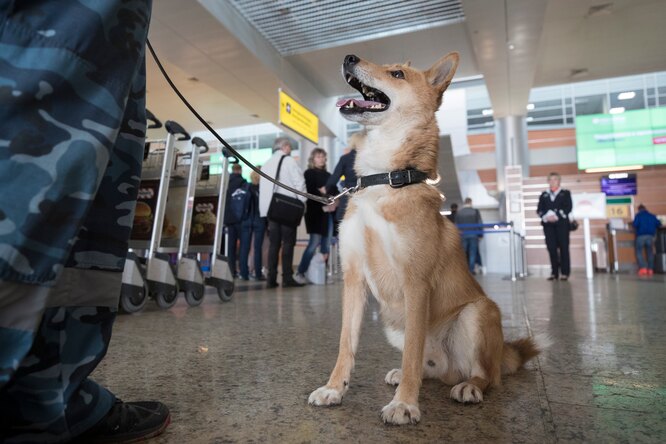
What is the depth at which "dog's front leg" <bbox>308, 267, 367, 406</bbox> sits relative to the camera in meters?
1.27

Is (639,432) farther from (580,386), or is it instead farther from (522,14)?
(522,14)

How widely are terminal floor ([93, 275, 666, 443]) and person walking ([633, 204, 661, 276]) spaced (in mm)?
11448

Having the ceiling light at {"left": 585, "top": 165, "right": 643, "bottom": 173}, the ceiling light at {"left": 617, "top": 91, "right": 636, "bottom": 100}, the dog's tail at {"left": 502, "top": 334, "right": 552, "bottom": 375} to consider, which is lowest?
the dog's tail at {"left": 502, "top": 334, "right": 552, "bottom": 375}

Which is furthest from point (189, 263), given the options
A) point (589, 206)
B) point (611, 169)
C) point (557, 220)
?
point (611, 169)

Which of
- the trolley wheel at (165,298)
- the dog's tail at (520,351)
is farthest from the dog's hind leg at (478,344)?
the trolley wheel at (165,298)

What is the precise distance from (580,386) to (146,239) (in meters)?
3.59

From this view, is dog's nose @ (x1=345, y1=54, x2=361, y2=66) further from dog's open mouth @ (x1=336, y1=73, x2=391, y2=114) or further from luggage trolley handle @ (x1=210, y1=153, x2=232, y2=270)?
luggage trolley handle @ (x1=210, y1=153, x2=232, y2=270)

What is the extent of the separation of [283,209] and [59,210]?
497 centimetres

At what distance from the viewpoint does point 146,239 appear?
3912 millimetres

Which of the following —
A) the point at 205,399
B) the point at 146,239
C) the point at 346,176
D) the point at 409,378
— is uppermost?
the point at 346,176

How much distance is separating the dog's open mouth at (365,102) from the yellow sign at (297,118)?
27.0 feet

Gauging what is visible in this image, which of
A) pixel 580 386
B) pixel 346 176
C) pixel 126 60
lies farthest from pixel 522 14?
pixel 126 60

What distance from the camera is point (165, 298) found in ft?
11.8

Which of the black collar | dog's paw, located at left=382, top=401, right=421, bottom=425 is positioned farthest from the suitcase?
dog's paw, located at left=382, top=401, right=421, bottom=425
